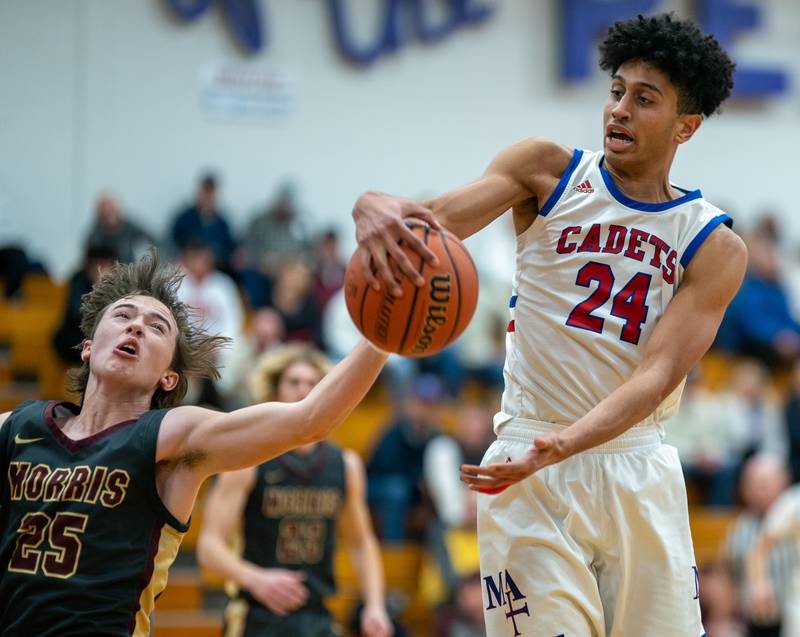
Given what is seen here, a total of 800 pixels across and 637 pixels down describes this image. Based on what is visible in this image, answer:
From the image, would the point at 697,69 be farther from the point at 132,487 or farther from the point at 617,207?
the point at 132,487

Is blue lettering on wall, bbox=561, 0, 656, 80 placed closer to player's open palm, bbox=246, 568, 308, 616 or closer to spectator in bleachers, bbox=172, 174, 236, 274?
spectator in bleachers, bbox=172, 174, 236, 274

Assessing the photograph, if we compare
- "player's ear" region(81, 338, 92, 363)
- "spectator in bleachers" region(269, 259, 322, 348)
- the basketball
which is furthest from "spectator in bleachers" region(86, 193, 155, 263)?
the basketball

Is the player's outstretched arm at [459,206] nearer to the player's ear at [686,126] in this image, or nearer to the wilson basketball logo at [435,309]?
the wilson basketball logo at [435,309]

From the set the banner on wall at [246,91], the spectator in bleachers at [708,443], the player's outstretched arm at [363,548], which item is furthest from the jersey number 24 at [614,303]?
the banner on wall at [246,91]

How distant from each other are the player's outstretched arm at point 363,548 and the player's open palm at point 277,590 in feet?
1.89

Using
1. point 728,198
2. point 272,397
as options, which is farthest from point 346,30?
point 272,397

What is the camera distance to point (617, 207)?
3.73m

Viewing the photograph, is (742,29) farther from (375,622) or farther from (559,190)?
(559,190)

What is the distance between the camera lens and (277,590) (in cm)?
568

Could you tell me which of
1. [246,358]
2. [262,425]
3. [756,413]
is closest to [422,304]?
[262,425]

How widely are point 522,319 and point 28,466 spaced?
4.92 ft

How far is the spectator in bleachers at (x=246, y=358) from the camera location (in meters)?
10.0

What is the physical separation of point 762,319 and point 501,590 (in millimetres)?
→ 10417

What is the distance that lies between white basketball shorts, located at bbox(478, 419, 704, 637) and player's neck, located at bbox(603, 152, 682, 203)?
28.1 inches
